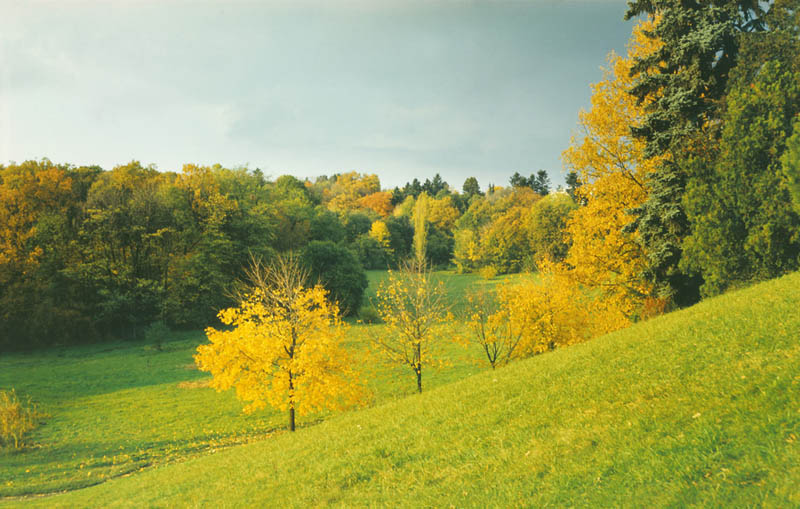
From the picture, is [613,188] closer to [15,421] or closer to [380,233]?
[15,421]

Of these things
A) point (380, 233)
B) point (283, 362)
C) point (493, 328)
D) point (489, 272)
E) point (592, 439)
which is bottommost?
point (283, 362)

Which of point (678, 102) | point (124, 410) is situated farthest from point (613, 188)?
point (124, 410)

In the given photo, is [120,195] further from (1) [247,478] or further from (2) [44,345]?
(1) [247,478]

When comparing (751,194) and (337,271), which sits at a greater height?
(751,194)

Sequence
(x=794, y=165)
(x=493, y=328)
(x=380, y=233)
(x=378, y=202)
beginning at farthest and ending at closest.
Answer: (x=378, y=202) < (x=380, y=233) < (x=493, y=328) < (x=794, y=165)

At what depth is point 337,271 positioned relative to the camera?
50375 millimetres

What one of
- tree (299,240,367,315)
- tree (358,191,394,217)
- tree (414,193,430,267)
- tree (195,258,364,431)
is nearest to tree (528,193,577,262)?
tree (414,193,430,267)

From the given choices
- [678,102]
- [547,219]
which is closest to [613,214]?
[678,102]

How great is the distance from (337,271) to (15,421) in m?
33.9

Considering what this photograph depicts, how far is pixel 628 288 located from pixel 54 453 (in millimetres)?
23595

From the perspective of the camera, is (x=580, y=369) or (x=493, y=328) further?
(x=493, y=328)

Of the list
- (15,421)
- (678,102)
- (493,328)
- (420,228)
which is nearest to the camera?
(678,102)

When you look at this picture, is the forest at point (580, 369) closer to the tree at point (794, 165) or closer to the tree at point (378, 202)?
the tree at point (794, 165)

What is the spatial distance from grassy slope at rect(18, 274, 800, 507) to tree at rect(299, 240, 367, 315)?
124ft
